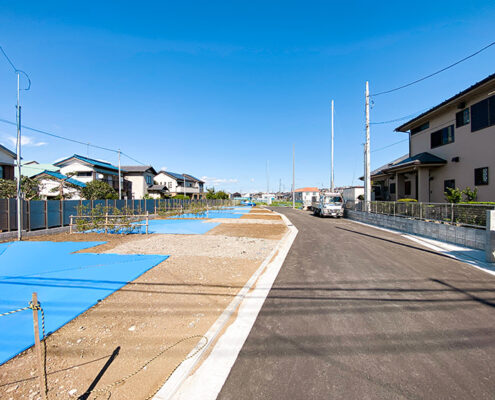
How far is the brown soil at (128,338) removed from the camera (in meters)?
2.49

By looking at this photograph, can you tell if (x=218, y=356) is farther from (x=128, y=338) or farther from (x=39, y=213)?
(x=39, y=213)

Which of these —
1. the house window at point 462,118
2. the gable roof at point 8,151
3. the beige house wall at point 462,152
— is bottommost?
the beige house wall at point 462,152

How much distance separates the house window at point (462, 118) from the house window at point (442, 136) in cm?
78

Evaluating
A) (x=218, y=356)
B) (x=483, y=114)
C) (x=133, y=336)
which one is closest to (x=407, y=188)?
(x=483, y=114)

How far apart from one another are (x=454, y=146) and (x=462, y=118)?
73.7 inches

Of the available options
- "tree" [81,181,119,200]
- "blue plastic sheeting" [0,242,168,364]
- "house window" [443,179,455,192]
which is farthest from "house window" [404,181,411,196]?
"tree" [81,181,119,200]

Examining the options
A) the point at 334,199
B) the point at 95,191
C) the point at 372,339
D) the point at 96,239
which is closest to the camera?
the point at 372,339

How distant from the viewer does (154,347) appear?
3111mm

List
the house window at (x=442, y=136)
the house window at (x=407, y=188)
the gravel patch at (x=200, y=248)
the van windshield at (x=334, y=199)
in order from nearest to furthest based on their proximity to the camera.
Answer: the gravel patch at (x=200, y=248), the house window at (x=442, y=136), the house window at (x=407, y=188), the van windshield at (x=334, y=199)

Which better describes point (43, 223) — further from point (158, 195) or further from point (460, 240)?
point (158, 195)

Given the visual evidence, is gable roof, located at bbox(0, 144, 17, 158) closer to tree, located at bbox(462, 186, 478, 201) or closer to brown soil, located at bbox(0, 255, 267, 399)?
brown soil, located at bbox(0, 255, 267, 399)

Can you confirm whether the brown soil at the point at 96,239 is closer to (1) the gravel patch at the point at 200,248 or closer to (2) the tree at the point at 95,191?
(1) the gravel patch at the point at 200,248

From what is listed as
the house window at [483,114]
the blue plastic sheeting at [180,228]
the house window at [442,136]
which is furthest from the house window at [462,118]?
the blue plastic sheeting at [180,228]

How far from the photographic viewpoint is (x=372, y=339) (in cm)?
326
